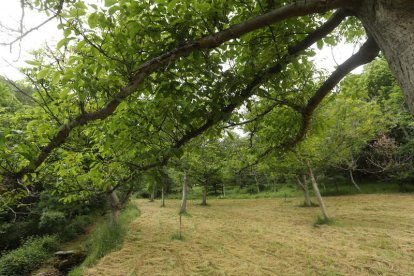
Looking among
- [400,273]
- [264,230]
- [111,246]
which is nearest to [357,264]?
[400,273]

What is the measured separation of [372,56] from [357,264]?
646 cm

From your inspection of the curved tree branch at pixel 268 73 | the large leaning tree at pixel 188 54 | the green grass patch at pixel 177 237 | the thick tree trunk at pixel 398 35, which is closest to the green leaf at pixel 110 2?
the large leaning tree at pixel 188 54

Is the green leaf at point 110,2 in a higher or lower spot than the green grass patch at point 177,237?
higher

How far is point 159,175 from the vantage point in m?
2.67

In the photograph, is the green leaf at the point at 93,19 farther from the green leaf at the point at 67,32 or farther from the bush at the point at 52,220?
the bush at the point at 52,220

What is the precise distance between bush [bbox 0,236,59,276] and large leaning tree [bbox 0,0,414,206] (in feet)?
38.3

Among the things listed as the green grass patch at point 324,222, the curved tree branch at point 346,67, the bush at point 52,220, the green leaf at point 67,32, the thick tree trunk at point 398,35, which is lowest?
the green grass patch at point 324,222

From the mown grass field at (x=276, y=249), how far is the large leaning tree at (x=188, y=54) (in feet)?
18.3

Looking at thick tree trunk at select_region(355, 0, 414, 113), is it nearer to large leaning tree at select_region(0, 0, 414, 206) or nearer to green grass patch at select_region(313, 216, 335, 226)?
large leaning tree at select_region(0, 0, 414, 206)

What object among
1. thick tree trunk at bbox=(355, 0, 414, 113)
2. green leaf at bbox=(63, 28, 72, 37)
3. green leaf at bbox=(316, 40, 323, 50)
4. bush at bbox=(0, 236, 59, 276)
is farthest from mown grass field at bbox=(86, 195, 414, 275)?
green leaf at bbox=(63, 28, 72, 37)

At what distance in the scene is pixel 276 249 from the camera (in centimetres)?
855

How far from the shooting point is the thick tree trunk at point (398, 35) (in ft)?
4.72

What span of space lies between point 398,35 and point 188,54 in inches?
50.7

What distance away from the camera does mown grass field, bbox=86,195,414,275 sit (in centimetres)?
691
